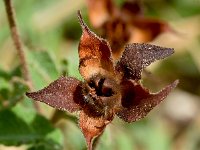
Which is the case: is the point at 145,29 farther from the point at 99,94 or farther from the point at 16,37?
the point at 99,94

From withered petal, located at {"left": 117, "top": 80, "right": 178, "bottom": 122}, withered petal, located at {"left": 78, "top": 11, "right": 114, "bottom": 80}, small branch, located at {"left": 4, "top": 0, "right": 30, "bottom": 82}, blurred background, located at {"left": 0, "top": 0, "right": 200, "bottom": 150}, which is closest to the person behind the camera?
withered petal, located at {"left": 117, "top": 80, "right": 178, "bottom": 122}

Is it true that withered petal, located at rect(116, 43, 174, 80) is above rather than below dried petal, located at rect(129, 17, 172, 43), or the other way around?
below

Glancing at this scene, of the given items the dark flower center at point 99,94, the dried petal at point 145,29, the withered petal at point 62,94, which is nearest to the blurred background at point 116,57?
the dried petal at point 145,29

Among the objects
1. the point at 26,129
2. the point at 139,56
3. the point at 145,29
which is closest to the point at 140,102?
the point at 139,56

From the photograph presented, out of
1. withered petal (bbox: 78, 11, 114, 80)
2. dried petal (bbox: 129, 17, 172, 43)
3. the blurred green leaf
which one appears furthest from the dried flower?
withered petal (bbox: 78, 11, 114, 80)

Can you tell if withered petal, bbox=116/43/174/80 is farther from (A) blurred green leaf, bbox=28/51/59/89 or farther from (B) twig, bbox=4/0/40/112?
(A) blurred green leaf, bbox=28/51/59/89

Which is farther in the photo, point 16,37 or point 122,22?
point 122,22

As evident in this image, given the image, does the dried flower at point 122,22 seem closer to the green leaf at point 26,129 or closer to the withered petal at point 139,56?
the green leaf at point 26,129
